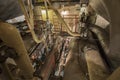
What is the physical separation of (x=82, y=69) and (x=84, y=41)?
97cm

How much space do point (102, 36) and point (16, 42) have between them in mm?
2031

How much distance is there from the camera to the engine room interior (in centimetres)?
146

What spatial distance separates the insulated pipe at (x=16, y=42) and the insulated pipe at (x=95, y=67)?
2.97 feet

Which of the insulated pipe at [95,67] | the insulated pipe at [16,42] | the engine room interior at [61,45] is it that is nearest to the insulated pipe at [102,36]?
the engine room interior at [61,45]

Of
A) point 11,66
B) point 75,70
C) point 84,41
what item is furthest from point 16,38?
point 84,41

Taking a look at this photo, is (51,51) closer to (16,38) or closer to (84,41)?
(84,41)

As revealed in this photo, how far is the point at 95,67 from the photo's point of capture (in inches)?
81.6

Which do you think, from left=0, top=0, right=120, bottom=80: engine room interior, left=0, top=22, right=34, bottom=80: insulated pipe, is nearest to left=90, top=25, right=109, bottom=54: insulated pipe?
left=0, top=0, right=120, bottom=80: engine room interior

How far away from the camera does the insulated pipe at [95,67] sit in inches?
72.4

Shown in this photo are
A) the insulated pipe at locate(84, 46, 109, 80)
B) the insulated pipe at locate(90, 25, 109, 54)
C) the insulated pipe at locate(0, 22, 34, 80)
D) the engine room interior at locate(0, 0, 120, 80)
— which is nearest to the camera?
the insulated pipe at locate(0, 22, 34, 80)

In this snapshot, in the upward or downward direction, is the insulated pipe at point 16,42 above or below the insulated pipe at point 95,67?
above

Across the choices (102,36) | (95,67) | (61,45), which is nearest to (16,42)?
(95,67)

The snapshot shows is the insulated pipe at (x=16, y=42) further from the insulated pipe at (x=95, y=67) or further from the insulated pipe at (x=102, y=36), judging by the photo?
the insulated pipe at (x=102, y=36)

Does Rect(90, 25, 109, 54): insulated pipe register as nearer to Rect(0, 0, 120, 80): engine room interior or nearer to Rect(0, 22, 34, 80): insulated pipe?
Rect(0, 0, 120, 80): engine room interior
